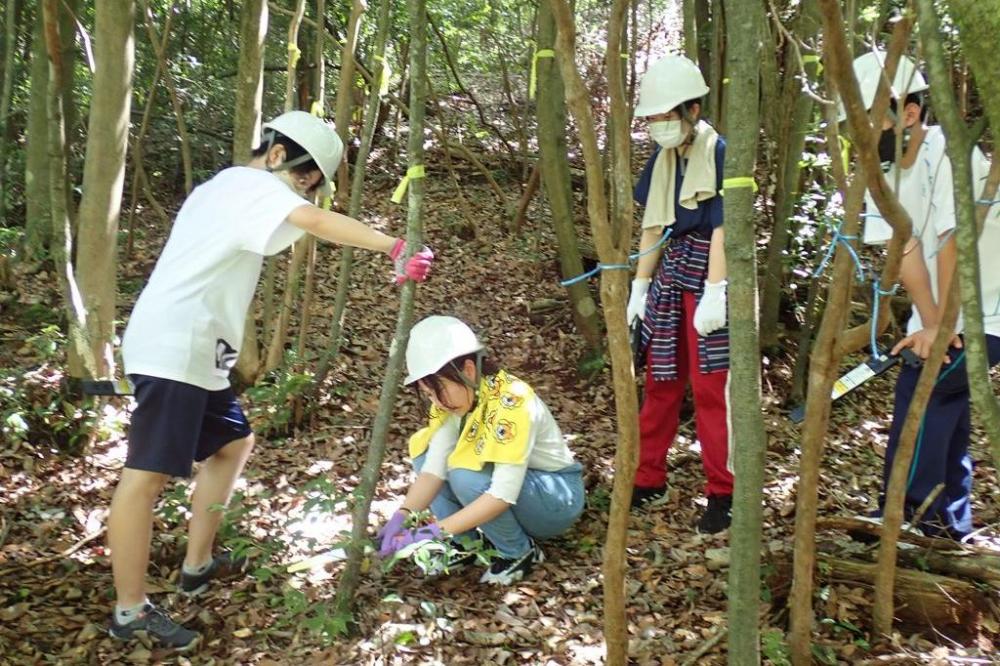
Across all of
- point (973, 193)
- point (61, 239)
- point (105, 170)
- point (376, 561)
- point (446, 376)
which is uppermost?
point (105, 170)

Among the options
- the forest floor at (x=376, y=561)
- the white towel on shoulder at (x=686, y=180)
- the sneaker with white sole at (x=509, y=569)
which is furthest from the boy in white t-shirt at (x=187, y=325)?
the white towel on shoulder at (x=686, y=180)

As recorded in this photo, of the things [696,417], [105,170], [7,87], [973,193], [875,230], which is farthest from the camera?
[7,87]

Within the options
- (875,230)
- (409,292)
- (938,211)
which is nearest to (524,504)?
A: (409,292)

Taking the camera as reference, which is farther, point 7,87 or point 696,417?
point 7,87

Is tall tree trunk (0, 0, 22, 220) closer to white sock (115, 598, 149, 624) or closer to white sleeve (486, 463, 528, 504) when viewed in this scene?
white sock (115, 598, 149, 624)

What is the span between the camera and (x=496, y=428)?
3.10m

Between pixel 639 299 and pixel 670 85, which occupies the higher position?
pixel 670 85

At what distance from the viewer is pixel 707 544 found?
3.42 meters

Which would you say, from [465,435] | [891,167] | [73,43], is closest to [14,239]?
[73,43]

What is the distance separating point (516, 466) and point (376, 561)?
693mm

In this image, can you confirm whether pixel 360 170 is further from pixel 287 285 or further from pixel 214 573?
pixel 214 573

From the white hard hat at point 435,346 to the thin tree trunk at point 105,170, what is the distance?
1.84 meters

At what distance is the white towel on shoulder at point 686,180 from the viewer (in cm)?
339

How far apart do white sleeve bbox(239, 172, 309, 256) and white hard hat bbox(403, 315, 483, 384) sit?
59 centimetres
